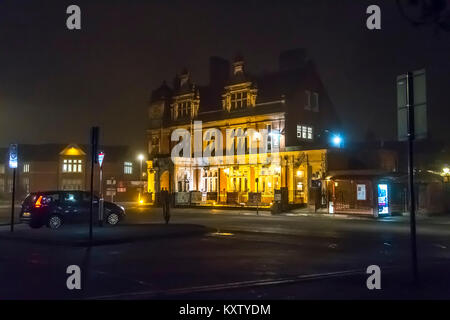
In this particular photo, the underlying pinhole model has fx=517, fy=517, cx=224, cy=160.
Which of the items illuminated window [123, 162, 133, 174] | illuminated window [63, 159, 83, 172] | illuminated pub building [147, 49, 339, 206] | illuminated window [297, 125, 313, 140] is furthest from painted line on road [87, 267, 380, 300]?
illuminated window [123, 162, 133, 174]

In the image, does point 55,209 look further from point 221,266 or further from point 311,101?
point 311,101

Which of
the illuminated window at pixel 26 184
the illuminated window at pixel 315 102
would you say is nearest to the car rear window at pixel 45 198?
the illuminated window at pixel 315 102

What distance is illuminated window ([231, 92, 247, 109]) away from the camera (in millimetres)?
52938

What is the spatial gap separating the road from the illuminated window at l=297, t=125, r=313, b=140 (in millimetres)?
30542

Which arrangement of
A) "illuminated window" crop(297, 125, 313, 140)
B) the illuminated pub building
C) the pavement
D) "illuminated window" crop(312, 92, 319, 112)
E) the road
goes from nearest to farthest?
the road → the pavement → the illuminated pub building → "illuminated window" crop(297, 125, 313, 140) → "illuminated window" crop(312, 92, 319, 112)

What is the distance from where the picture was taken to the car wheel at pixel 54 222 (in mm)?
22688

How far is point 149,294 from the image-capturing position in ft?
29.1

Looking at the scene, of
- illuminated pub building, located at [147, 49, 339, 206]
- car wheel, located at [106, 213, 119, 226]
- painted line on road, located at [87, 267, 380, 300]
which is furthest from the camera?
illuminated pub building, located at [147, 49, 339, 206]

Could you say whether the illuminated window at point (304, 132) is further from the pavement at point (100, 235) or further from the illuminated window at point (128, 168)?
the illuminated window at point (128, 168)

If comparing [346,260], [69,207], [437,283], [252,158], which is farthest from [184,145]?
[437,283]

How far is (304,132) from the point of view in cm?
5097

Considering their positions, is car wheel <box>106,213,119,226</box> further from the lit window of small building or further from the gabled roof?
the gabled roof

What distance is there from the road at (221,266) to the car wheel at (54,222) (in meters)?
3.16
